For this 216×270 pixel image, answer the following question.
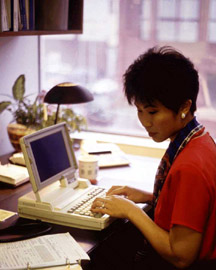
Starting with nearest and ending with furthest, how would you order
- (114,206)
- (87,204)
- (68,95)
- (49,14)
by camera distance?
(114,206)
(87,204)
(68,95)
(49,14)

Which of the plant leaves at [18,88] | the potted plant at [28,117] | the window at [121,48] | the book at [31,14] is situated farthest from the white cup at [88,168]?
the window at [121,48]

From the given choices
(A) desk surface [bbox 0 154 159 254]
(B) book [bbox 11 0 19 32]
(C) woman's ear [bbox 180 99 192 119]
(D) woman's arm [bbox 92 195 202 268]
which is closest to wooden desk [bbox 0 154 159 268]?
Answer: (A) desk surface [bbox 0 154 159 254]

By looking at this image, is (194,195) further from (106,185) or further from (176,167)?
(106,185)

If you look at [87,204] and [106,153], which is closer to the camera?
[87,204]

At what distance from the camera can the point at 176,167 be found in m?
1.39

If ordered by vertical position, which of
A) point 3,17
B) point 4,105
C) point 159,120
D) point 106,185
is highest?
point 3,17

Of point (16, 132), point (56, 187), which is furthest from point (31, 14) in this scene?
point (56, 187)

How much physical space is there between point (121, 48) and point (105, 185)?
114 cm

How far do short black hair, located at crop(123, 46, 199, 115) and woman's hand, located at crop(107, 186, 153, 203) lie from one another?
0.45 m

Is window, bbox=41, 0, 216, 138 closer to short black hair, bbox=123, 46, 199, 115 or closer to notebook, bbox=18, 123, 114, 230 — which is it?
notebook, bbox=18, 123, 114, 230

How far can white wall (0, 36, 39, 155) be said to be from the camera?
8.48 ft

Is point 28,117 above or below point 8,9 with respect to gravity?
below

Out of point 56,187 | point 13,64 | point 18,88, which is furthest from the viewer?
point 13,64

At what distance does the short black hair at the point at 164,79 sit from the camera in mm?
1449
